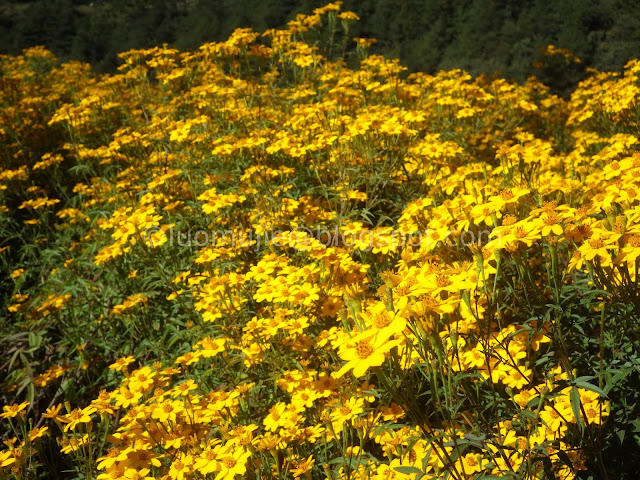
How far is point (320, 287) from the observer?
2.49m

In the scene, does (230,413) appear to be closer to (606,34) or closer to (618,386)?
(618,386)

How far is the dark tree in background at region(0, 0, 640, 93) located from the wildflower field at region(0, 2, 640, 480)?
10404 millimetres

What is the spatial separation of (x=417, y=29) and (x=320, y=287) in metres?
22.7

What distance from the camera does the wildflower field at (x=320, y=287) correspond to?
1610mm

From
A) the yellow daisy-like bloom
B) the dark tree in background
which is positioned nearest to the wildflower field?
the yellow daisy-like bloom

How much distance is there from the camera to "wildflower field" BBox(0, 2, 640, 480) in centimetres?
161

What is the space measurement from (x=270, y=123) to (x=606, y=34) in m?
19.7

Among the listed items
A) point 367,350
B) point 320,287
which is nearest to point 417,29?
point 320,287

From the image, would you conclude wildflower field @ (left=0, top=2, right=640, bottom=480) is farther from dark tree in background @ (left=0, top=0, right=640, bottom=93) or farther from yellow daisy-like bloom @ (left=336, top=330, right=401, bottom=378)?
dark tree in background @ (left=0, top=0, right=640, bottom=93)

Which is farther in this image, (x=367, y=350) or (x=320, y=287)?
(x=320, y=287)

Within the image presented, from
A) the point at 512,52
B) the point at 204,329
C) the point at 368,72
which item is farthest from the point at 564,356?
the point at 512,52

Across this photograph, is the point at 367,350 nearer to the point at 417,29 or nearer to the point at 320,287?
the point at 320,287

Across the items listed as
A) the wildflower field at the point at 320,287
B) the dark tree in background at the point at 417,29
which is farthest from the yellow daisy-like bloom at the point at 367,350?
the dark tree in background at the point at 417,29

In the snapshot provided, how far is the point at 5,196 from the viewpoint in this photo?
5.58m
